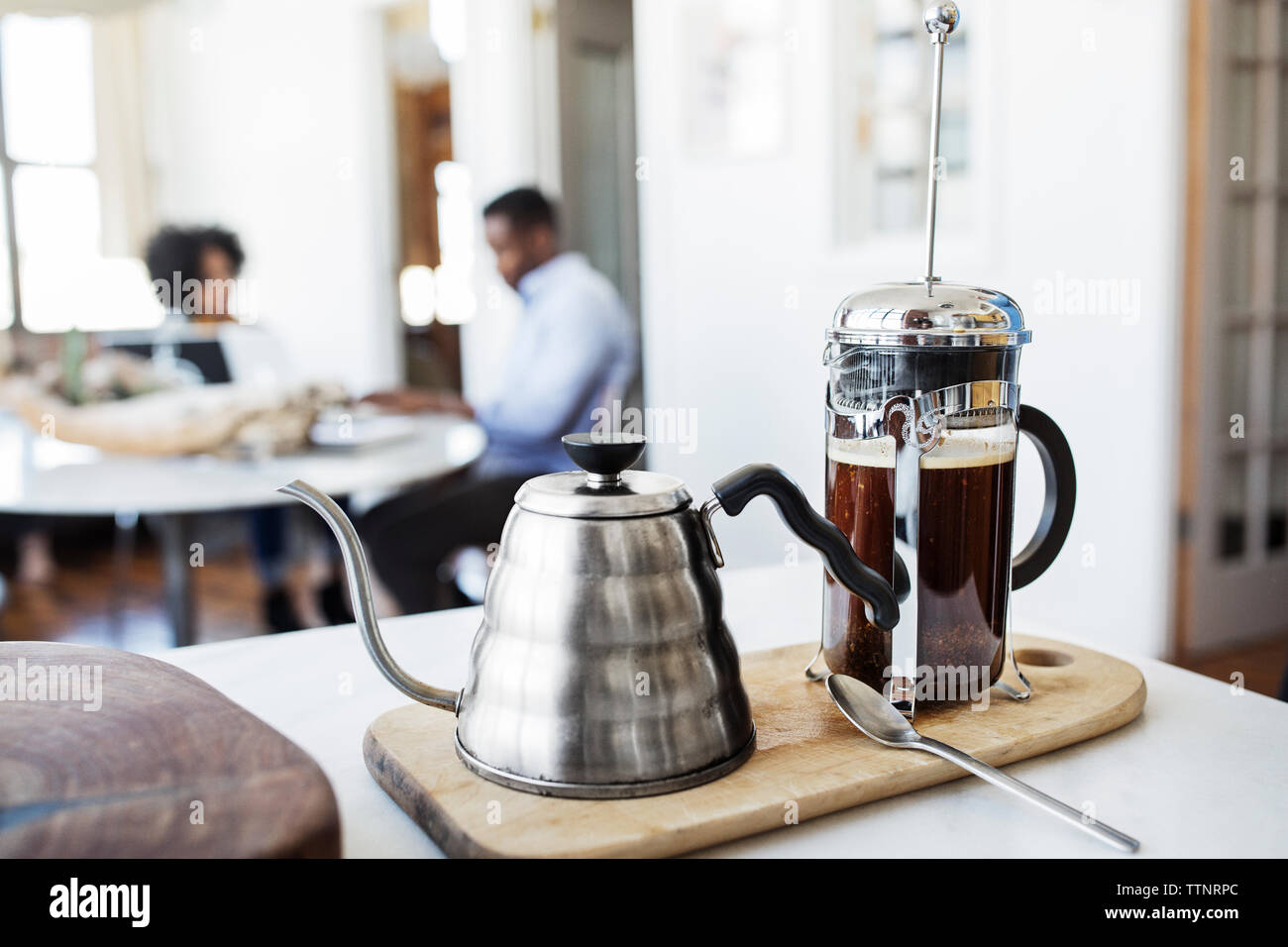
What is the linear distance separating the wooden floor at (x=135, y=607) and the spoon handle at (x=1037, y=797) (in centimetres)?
237

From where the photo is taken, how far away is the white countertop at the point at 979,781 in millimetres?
584

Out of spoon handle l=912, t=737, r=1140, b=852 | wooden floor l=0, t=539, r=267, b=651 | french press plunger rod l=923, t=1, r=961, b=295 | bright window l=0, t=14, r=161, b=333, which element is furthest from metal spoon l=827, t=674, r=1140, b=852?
bright window l=0, t=14, r=161, b=333

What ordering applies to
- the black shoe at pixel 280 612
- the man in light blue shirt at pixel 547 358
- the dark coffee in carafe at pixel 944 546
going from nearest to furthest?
the dark coffee in carafe at pixel 944 546 → the man in light blue shirt at pixel 547 358 → the black shoe at pixel 280 612

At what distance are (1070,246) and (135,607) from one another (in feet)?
10.4

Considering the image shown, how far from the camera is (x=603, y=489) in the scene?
61 centimetres

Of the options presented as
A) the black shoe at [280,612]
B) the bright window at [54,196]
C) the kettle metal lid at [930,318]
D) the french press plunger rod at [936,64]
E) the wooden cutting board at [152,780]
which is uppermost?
the bright window at [54,196]

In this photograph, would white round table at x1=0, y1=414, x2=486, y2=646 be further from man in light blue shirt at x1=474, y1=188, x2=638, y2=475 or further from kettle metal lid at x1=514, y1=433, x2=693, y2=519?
kettle metal lid at x1=514, y1=433, x2=693, y2=519

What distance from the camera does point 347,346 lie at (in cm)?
495

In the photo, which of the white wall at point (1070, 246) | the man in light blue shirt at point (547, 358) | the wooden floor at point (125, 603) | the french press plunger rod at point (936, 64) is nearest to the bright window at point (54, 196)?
the wooden floor at point (125, 603)

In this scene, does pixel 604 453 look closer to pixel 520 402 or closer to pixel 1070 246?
pixel 520 402

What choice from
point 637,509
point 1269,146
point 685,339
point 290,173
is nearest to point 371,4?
point 290,173

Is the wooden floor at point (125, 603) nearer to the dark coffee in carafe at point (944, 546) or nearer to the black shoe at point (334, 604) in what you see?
the black shoe at point (334, 604)

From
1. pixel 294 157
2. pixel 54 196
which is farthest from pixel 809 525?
pixel 54 196

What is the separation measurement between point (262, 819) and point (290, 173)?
4.89 metres
